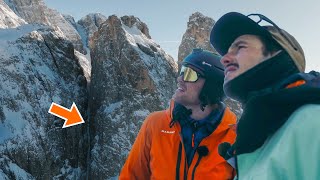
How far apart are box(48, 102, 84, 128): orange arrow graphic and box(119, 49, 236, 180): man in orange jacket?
2478 centimetres

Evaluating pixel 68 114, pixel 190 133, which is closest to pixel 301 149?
pixel 190 133

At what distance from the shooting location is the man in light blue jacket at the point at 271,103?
1.49m

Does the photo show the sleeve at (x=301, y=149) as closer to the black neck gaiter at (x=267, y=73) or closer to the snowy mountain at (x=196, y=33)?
the black neck gaiter at (x=267, y=73)

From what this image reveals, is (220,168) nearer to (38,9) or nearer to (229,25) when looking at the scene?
(229,25)

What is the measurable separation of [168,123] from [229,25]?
1.80 meters

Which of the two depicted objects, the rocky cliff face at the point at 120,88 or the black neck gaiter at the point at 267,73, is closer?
the black neck gaiter at the point at 267,73

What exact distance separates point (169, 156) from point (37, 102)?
84.8 feet

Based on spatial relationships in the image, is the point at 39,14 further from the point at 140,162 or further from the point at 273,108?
the point at 273,108

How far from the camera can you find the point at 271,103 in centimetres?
172

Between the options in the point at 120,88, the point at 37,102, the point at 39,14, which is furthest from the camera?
the point at 39,14

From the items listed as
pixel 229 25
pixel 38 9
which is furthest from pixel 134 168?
pixel 38 9

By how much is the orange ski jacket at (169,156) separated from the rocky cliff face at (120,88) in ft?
81.4

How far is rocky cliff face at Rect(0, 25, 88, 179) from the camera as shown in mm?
25795

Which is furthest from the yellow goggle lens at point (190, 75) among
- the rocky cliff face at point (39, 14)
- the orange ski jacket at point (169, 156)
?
the rocky cliff face at point (39, 14)
